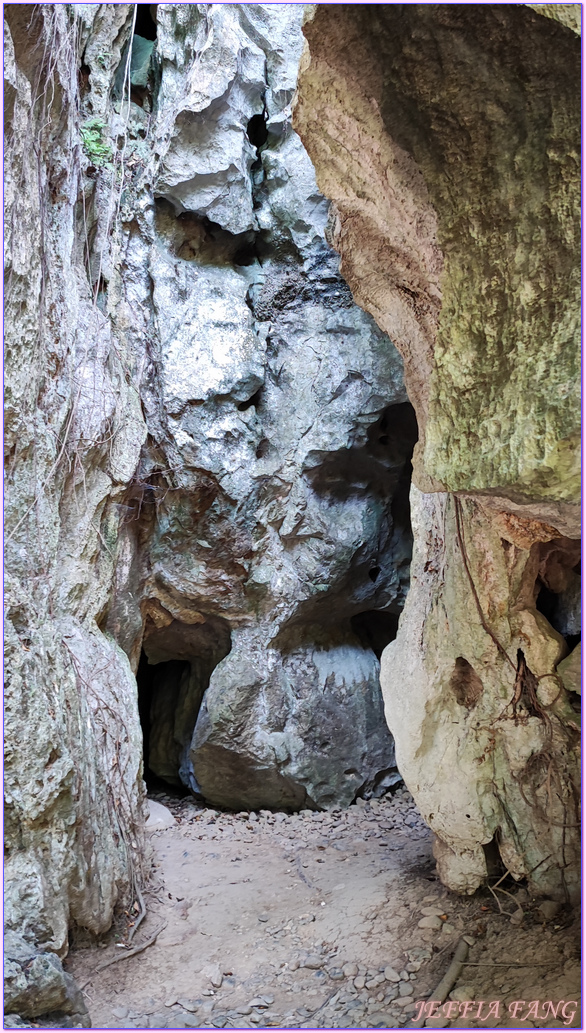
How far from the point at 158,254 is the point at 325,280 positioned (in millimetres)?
1559

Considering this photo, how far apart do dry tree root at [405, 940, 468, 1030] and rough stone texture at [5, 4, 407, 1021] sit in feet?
5.63

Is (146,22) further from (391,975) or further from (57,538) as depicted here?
(391,975)

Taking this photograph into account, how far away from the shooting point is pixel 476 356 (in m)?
2.32

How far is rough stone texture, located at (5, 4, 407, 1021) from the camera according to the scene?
4.22 meters

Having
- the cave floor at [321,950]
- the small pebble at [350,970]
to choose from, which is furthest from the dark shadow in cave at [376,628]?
the small pebble at [350,970]

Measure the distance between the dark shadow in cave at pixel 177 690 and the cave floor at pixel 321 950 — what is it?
2061 mm

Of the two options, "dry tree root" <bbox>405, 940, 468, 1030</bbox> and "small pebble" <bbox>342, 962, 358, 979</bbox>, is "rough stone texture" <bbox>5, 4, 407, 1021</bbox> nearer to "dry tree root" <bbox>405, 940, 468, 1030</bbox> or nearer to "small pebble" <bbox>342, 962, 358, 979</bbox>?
"small pebble" <bbox>342, 962, 358, 979</bbox>

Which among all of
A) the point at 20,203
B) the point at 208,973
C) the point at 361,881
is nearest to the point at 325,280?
the point at 20,203

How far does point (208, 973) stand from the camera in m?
3.72

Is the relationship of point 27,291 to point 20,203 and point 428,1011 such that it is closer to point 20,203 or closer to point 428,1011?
point 20,203

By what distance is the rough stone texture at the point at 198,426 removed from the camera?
4.22 metres

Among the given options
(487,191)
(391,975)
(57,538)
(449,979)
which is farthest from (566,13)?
(391,975)

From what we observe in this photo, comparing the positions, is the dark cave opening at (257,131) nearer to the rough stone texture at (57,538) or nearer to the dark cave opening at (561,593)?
the rough stone texture at (57,538)

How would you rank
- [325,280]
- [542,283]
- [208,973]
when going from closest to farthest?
1. [542,283]
2. [208,973]
3. [325,280]
